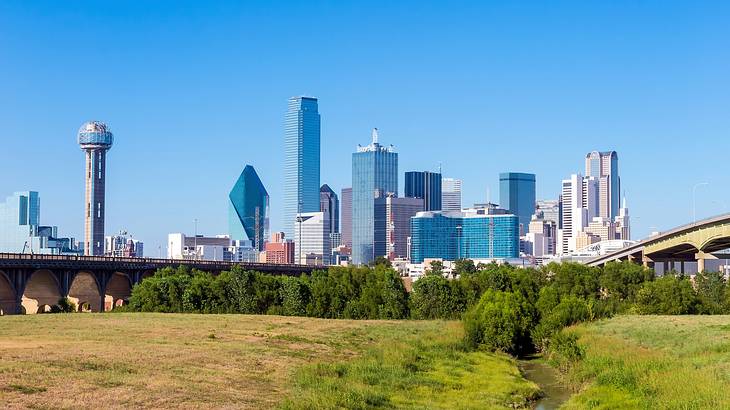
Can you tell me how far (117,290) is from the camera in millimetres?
170500

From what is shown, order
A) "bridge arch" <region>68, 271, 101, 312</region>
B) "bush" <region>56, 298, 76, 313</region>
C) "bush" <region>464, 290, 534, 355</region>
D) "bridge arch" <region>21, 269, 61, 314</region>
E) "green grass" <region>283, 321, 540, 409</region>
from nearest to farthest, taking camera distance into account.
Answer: "green grass" <region>283, 321, 540, 409</region>, "bush" <region>464, 290, 534, 355</region>, "bush" <region>56, 298, 76, 313</region>, "bridge arch" <region>21, 269, 61, 314</region>, "bridge arch" <region>68, 271, 101, 312</region>

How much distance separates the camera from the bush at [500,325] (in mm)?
84250

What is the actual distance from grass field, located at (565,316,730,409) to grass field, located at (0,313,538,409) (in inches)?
196

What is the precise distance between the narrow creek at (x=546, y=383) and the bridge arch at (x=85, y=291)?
93.9m

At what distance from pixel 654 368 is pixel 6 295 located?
97033mm

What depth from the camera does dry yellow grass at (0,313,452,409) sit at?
42.9 meters

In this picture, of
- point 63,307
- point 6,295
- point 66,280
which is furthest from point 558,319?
point 66,280

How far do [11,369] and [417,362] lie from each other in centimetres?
2845

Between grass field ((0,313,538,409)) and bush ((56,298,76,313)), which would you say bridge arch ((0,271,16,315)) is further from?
grass field ((0,313,538,409))

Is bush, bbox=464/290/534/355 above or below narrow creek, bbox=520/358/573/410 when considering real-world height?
above

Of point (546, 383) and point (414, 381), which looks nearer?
point (414, 381)

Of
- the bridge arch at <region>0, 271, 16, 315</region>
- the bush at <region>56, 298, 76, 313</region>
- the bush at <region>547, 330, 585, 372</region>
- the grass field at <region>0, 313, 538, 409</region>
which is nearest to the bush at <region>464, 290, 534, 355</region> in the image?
the grass field at <region>0, 313, 538, 409</region>

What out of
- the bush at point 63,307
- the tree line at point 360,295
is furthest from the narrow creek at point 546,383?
the bush at point 63,307

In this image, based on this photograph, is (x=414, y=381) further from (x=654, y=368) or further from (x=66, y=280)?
(x=66, y=280)
